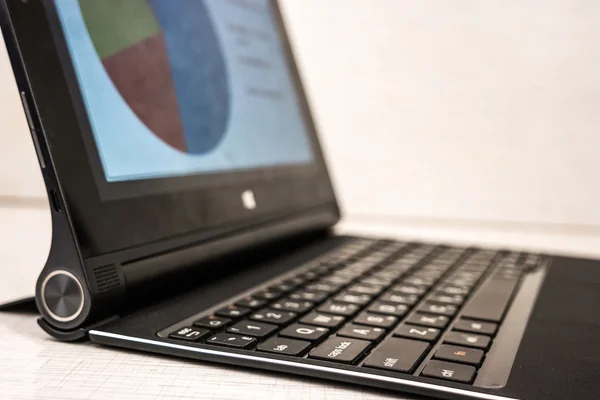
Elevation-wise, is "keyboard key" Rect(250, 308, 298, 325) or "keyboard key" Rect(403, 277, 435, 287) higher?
"keyboard key" Rect(250, 308, 298, 325)

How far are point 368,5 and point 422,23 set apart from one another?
100 mm

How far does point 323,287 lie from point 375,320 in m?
0.10

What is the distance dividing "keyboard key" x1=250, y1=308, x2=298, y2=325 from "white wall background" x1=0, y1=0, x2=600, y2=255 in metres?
0.67

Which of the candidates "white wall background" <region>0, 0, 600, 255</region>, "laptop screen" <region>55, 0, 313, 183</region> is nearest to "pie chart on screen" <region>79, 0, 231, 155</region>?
"laptop screen" <region>55, 0, 313, 183</region>

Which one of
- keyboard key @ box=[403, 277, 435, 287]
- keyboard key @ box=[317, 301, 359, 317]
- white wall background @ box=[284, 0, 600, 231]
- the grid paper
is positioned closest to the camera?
the grid paper

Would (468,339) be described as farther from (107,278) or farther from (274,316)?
(107,278)

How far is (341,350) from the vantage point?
0.97 ft

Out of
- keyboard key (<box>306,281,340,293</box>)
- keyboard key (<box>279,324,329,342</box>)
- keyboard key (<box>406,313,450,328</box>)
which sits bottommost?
keyboard key (<box>406,313,450,328</box>)

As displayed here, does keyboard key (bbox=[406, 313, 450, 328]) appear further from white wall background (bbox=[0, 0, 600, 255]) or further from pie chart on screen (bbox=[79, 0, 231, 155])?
white wall background (bbox=[0, 0, 600, 255])

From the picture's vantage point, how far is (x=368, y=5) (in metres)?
0.99

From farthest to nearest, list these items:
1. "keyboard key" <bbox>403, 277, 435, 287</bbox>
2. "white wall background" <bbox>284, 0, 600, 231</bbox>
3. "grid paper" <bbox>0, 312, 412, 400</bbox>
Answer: "white wall background" <bbox>284, 0, 600, 231</bbox> → "keyboard key" <bbox>403, 277, 435, 287</bbox> → "grid paper" <bbox>0, 312, 412, 400</bbox>

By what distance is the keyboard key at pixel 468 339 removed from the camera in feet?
1.05

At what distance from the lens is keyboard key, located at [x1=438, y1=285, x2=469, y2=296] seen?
45 cm

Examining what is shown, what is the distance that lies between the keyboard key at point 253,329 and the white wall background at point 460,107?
0.70 meters
